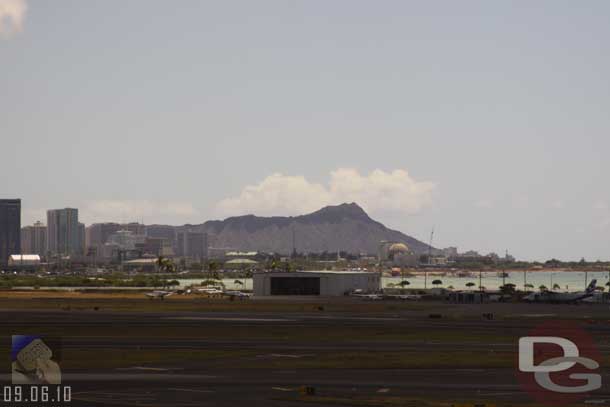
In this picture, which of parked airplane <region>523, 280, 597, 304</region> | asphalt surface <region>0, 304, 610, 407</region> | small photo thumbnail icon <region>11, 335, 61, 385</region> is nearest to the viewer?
small photo thumbnail icon <region>11, 335, 61, 385</region>

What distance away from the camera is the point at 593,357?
7188cm

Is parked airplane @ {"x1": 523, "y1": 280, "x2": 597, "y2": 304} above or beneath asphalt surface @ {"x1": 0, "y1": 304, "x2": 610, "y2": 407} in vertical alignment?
beneath

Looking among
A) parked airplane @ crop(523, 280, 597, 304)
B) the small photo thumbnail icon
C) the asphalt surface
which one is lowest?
parked airplane @ crop(523, 280, 597, 304)

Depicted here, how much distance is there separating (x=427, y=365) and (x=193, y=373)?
53.1ft

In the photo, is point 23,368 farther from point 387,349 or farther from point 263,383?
point 387,349

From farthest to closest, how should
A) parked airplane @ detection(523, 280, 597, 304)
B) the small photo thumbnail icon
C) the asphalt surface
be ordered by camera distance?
parked airplane @ detection(523, 280, 597, 304)
the asphalt surface
the small photo thumbnail icon

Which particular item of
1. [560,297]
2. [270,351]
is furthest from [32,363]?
[560,297]

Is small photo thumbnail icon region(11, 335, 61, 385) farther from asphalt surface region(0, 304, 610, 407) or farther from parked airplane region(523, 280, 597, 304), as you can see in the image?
parked airplane region(523, 280, 597, 304)

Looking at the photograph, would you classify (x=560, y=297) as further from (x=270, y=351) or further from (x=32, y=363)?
(x=32, y=363)

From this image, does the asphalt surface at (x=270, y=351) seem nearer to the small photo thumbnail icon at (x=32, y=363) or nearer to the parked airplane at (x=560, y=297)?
the small photo thumbnail icon at (x=32, y=363)

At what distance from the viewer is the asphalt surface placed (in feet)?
171

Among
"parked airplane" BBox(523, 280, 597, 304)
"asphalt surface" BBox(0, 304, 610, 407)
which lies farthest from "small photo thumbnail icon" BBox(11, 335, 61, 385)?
"parked airplane" BBox(523, 280, 597, 304)

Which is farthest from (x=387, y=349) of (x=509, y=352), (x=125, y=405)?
(x=125, y=405)

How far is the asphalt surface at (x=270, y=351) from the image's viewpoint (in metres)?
52.2
